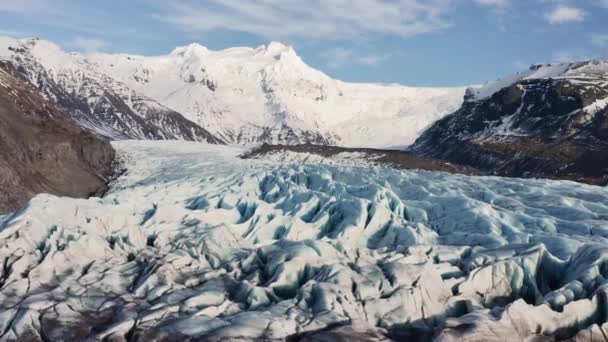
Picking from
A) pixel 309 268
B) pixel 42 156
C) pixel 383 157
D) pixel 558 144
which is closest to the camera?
pixel 309 268

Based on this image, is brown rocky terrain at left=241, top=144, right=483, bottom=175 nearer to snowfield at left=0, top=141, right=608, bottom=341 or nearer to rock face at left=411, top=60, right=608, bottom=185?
rock face at left=411, top=60, right=608, bottom=185

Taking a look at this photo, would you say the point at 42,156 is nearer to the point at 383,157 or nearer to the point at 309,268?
the point at 383,157

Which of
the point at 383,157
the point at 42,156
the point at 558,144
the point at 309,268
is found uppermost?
the point at 558,144

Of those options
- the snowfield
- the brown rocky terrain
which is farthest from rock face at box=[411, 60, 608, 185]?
the snowfield

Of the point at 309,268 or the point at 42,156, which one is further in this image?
the point at 42,156

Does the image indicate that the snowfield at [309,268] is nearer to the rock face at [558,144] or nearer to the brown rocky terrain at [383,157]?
the brown rocky terrain at [383,157]

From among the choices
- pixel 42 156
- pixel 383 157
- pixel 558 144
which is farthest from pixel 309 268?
pixel 558 144

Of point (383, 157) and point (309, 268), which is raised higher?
point (383, 157)
